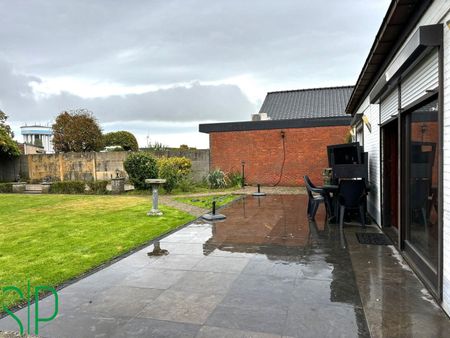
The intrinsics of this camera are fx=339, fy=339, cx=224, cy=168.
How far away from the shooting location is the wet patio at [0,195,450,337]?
281 cm

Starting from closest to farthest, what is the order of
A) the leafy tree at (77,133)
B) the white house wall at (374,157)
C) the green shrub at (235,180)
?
the white house wall at (374,157)
the green shrub at (235,180)
the leafy tree at (77,133)

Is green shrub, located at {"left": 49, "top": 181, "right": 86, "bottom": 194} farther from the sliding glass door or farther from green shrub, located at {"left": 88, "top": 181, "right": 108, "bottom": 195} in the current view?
the sliding glass door

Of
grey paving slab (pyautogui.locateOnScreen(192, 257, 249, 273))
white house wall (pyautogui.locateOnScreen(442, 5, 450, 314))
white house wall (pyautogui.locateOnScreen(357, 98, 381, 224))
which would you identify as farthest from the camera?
white house wall (pyautogui.locateOnScreen(357, 98, 381, 224))

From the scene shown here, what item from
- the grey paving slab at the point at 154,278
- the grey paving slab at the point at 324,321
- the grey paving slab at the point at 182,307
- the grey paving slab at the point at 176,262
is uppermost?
the grey paving slab at the point at 324,321

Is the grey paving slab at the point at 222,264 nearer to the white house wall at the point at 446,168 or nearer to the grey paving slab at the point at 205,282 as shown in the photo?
the grey paving slab at the point at 205,282

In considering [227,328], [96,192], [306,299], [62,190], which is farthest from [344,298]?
[62,190]

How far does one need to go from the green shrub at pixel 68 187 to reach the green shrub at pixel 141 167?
8.60 ft

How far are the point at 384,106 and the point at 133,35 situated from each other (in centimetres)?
752

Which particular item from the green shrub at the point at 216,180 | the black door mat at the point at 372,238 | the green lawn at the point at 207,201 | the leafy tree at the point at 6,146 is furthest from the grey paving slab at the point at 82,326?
the leafy tree at the point at 6,146

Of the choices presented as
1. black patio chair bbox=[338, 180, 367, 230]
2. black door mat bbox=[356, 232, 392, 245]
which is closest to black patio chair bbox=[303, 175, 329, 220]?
black patio chair bbox=[338, 180, 367, 230]

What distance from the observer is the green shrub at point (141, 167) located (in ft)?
44.9

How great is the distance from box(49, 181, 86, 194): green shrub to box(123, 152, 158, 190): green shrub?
262 centimetres

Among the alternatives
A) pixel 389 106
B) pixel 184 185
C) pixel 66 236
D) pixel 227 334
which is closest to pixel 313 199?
pixel 389 106

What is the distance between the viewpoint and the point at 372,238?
5.70 metres
